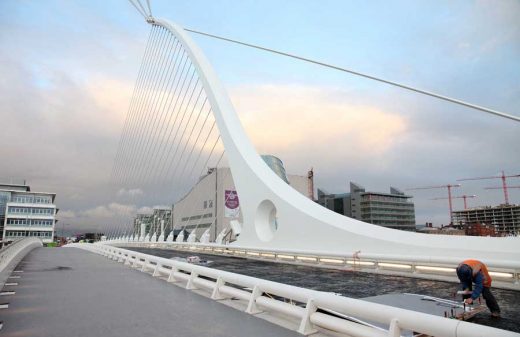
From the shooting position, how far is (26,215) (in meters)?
92.5

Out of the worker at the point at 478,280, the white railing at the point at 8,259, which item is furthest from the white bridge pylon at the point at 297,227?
the white railing at the point at 8,259

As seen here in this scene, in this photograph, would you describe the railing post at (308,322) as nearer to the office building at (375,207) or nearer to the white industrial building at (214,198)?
the white industrial building at (214,198)

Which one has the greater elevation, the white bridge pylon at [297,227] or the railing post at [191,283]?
the white bridge pylon at [297,227]

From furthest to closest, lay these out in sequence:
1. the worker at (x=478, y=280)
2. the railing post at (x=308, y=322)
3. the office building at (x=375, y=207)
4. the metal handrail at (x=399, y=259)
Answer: the office building at (x=375, y=207), the metal handrail at (x=399, y=259), the worker at (x=478, y=280), the railing post at (x=308, y=322)

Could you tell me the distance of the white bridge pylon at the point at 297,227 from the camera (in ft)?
38.9

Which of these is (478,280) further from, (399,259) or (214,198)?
(214,198)

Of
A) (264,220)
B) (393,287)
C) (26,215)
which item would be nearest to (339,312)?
(393,287)

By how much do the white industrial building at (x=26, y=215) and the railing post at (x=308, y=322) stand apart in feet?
327

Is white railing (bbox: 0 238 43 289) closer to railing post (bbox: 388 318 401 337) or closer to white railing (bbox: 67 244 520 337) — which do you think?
white railing (bbox: 67 244 520 337)

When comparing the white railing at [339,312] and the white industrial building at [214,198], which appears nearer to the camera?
the white railing at [339,312]

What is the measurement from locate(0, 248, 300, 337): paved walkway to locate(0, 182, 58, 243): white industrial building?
93383mm

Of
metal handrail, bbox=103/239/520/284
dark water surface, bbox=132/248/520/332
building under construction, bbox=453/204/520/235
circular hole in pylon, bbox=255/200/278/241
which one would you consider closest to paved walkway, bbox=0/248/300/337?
dark water surface, bbox=132/248/520/332


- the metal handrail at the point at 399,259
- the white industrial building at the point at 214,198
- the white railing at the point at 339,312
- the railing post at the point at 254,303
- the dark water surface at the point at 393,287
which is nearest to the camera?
the white railing at the point at 339,312

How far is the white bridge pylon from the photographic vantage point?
467 inches
